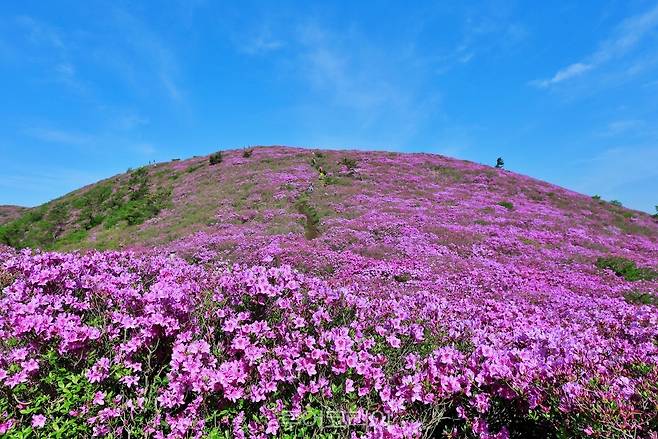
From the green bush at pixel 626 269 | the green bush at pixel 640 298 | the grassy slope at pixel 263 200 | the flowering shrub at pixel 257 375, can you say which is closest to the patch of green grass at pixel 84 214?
the grassy slope at pixel 263 200

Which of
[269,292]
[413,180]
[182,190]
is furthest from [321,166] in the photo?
[269,292]

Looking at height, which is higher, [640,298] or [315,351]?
[640,298]

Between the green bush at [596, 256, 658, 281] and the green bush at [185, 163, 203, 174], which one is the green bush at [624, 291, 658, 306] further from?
the green bush at [185, 163, 203, 174]

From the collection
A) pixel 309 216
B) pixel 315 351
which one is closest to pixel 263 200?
pixel 309 216

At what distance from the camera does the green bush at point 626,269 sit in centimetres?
1644

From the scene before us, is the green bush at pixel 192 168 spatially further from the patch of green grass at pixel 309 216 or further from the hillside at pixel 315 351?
the hillside at pixel 315 351

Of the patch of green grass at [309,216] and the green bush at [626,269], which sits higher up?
the patch of green grass at [309,216]

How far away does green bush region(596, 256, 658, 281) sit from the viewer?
647 inches

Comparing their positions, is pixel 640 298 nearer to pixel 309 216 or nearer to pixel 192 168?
pixel 309 216

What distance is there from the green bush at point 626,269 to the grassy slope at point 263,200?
554cm

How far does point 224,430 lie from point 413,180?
27.4m

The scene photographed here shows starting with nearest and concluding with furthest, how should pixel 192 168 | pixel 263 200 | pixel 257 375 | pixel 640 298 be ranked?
pixel 257 375
pixel 640 298
pixel 263 200
pixel 192 168

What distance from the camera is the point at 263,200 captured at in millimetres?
24297

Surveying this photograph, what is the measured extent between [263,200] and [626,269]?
19644 mm
